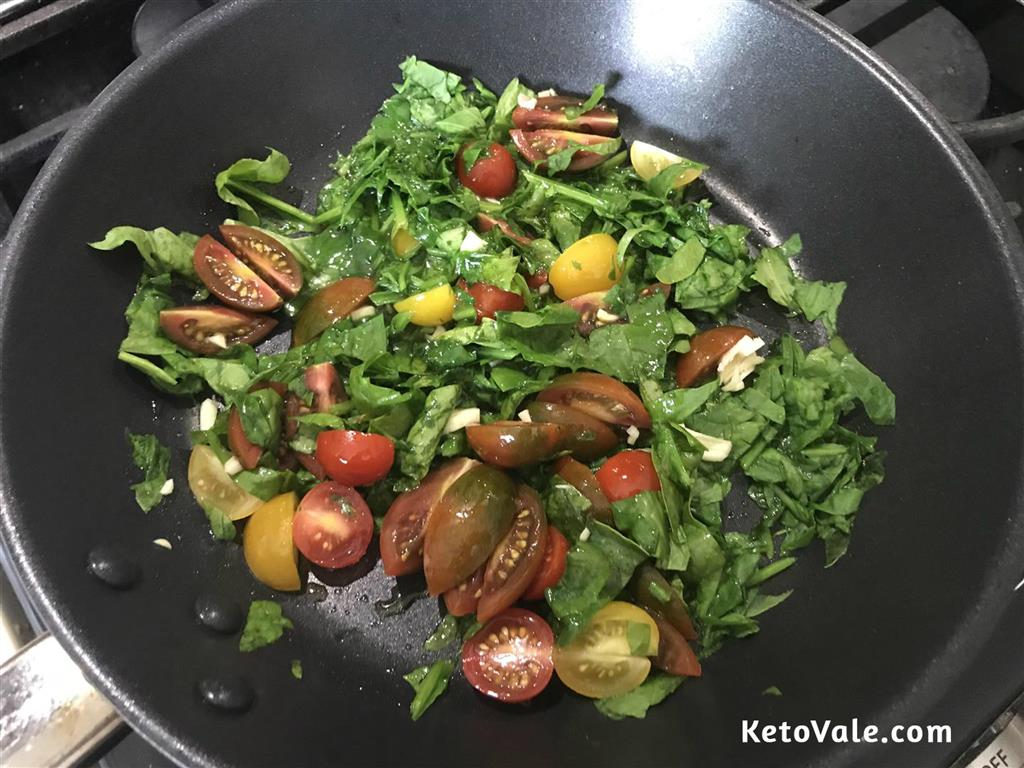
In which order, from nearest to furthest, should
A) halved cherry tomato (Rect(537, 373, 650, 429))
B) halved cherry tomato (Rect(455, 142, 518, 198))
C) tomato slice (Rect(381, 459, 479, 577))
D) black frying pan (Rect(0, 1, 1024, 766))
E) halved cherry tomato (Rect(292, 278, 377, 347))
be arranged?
black frying pan (Rect(0, 1, 1024, 766)) → tomato slice (Rect(381, 459, 479, 577)) → halved cherry tomato (Rect(537, 373, 650, 429)) → halved cherry tomato (Rect(292, 278, 377, 347)) → halved cherry tomato (Rect(455, 142, 518, 198))

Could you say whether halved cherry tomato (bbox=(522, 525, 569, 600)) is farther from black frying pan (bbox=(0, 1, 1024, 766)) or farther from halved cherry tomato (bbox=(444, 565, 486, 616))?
black frying pan (bbox=(0, 1, 1024, 766))

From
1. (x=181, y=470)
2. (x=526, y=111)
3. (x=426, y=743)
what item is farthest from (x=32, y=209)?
(x=426, y=743)

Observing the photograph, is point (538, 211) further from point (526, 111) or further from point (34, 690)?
point (34, 690)

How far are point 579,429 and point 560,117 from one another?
3.13ft

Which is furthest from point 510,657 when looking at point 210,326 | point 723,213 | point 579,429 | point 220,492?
point 723,213

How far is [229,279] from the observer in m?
1.85

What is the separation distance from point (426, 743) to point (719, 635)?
67cm

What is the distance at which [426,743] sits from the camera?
1549 mm

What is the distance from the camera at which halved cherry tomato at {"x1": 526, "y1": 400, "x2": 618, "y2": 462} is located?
1691mm

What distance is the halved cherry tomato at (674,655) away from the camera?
155cm

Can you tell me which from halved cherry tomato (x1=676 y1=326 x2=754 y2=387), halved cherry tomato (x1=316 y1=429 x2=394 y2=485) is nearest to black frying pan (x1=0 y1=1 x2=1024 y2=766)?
halved cherry tomato (x1=316 y1=429 x2=394 y2=485)

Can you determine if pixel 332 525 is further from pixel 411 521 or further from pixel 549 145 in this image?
pixel 549 145

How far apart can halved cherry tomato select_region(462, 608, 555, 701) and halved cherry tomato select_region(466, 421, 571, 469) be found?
327 mm

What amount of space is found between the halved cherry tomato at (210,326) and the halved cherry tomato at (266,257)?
0.10m
